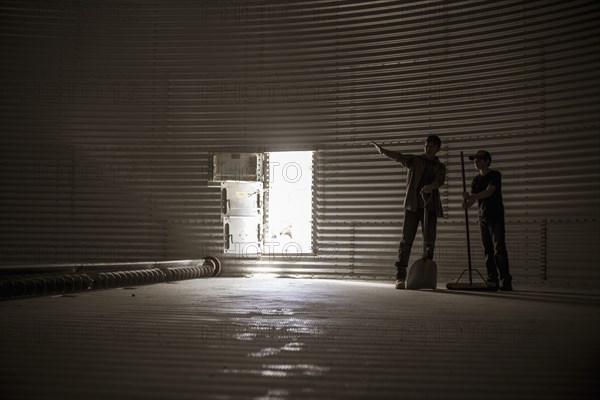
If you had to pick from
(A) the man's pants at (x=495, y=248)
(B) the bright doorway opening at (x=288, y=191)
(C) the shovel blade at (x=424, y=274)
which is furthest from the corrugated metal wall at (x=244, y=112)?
(C) the shovel blade at (x=424, y=274)

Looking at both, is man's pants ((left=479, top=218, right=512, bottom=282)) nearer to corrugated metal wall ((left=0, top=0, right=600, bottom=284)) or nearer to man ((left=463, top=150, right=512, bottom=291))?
man ((left=463, top=150, right=512, bottom=291))

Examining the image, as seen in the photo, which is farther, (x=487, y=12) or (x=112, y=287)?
(x=487, y=12)

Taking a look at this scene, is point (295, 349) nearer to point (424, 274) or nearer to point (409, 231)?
point (424, 274)

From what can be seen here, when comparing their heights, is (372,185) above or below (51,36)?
below

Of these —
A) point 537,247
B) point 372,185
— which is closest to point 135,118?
point 372,185

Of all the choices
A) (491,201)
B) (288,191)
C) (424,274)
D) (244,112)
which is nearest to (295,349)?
(424,274)

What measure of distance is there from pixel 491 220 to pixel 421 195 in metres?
0.89

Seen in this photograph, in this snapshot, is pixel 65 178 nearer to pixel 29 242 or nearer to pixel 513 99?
pixel 29 242

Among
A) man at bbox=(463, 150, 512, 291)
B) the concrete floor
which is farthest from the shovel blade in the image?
the concrete floor

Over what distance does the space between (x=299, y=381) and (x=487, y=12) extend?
8259 mm

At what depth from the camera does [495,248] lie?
8.00 meters

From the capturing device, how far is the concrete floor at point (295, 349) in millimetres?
2627

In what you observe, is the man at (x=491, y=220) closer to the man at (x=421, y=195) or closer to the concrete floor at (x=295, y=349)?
the man at (x=421, y=195)

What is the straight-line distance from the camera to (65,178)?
11.4 metres
